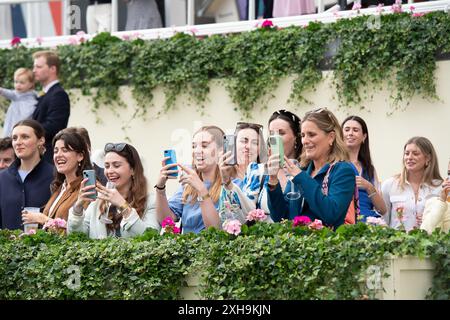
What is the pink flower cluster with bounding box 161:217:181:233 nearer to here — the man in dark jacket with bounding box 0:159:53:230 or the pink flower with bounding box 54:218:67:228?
the pink flower with bounding box 54:218:67:228

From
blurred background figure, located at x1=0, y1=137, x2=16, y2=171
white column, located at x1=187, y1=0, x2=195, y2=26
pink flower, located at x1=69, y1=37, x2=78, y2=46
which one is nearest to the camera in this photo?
blurred background figure, located at x1=0, y1=137, x2=16, y2=171

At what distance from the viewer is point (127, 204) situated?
9.58m

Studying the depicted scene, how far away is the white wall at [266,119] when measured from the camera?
1265 cm

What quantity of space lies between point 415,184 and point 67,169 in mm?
2970

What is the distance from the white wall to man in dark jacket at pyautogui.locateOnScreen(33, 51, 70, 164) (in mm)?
1081

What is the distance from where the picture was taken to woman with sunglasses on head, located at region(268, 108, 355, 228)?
8.64 m

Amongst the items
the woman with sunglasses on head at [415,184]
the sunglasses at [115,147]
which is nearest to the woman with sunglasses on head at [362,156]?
the woman with sunglasses on head at [415,184]

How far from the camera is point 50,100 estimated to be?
1353 cm

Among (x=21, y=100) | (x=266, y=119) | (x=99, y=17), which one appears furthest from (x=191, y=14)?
(x=21, y=100)

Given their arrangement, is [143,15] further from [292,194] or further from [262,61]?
[292,194]

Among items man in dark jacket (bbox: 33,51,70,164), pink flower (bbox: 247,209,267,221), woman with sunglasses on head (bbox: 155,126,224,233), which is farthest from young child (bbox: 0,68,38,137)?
pink flower (bbox: 247,209,267,221)

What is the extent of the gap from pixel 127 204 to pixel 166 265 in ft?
3.32

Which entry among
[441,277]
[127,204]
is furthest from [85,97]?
[441,277]
